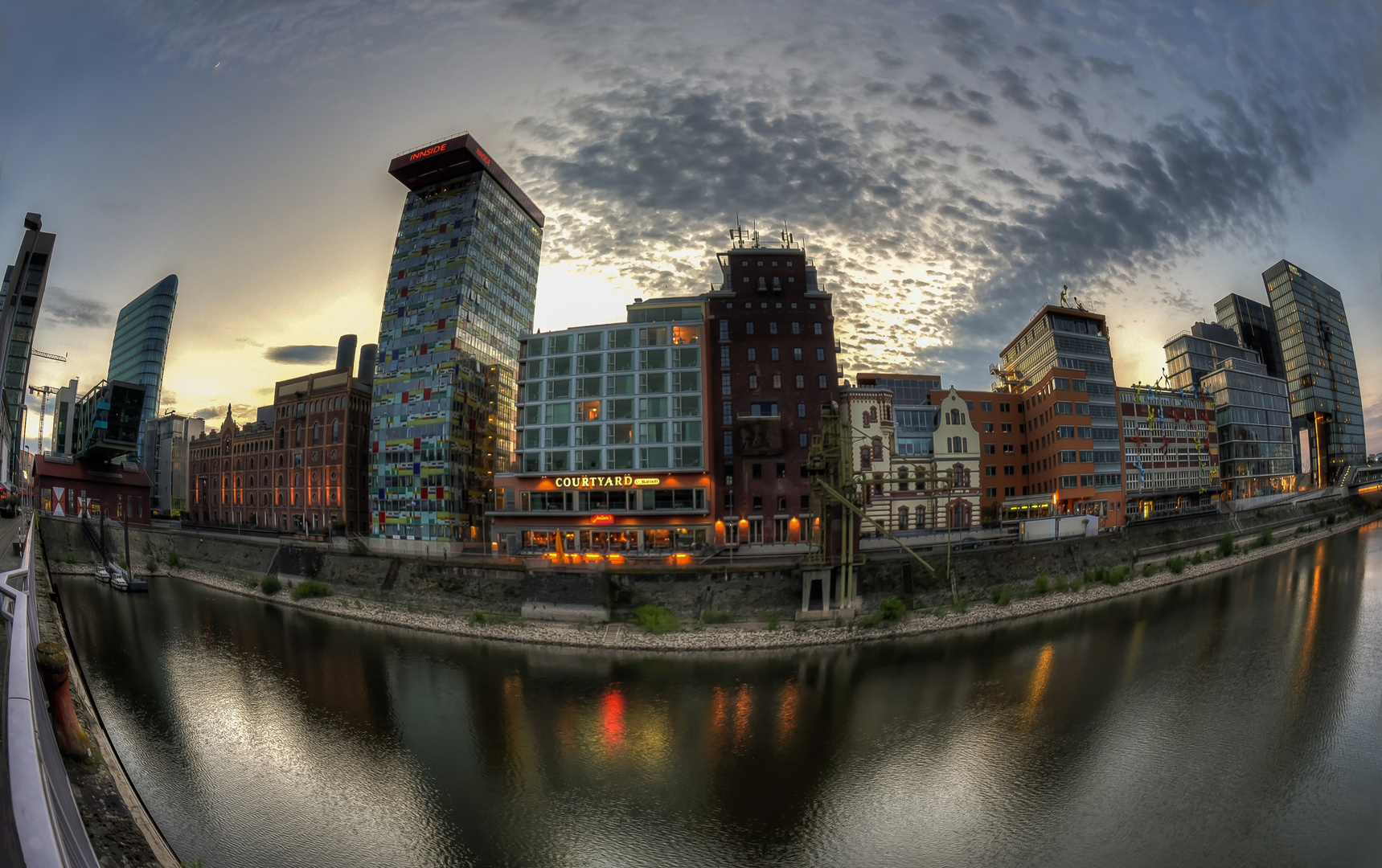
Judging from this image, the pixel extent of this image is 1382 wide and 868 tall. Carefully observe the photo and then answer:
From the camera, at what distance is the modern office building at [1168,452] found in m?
68.5

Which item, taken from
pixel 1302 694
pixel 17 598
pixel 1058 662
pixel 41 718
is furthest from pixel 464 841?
pixel 1302 694

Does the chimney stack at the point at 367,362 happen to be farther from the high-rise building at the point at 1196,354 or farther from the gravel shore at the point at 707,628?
the high-rise building at the point at 1196,354

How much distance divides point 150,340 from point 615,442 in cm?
12576

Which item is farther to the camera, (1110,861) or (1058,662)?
(1058,662)

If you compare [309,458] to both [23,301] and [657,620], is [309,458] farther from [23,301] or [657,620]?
[657,620]

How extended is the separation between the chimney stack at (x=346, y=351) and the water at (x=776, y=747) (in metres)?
51.7

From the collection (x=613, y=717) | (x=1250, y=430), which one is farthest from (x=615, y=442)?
(x=1250, y=430)

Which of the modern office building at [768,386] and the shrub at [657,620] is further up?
the modern office building at [768,386]

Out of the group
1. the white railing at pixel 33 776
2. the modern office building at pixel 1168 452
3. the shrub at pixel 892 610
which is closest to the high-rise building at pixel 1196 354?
the modern office building at pixel 1168 452

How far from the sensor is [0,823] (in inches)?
279

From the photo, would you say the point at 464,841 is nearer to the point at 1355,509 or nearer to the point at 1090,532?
the point at 1090,532

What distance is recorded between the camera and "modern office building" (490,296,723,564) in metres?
55.8

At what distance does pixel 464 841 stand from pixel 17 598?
14.8 meters

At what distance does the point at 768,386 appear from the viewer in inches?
2224
